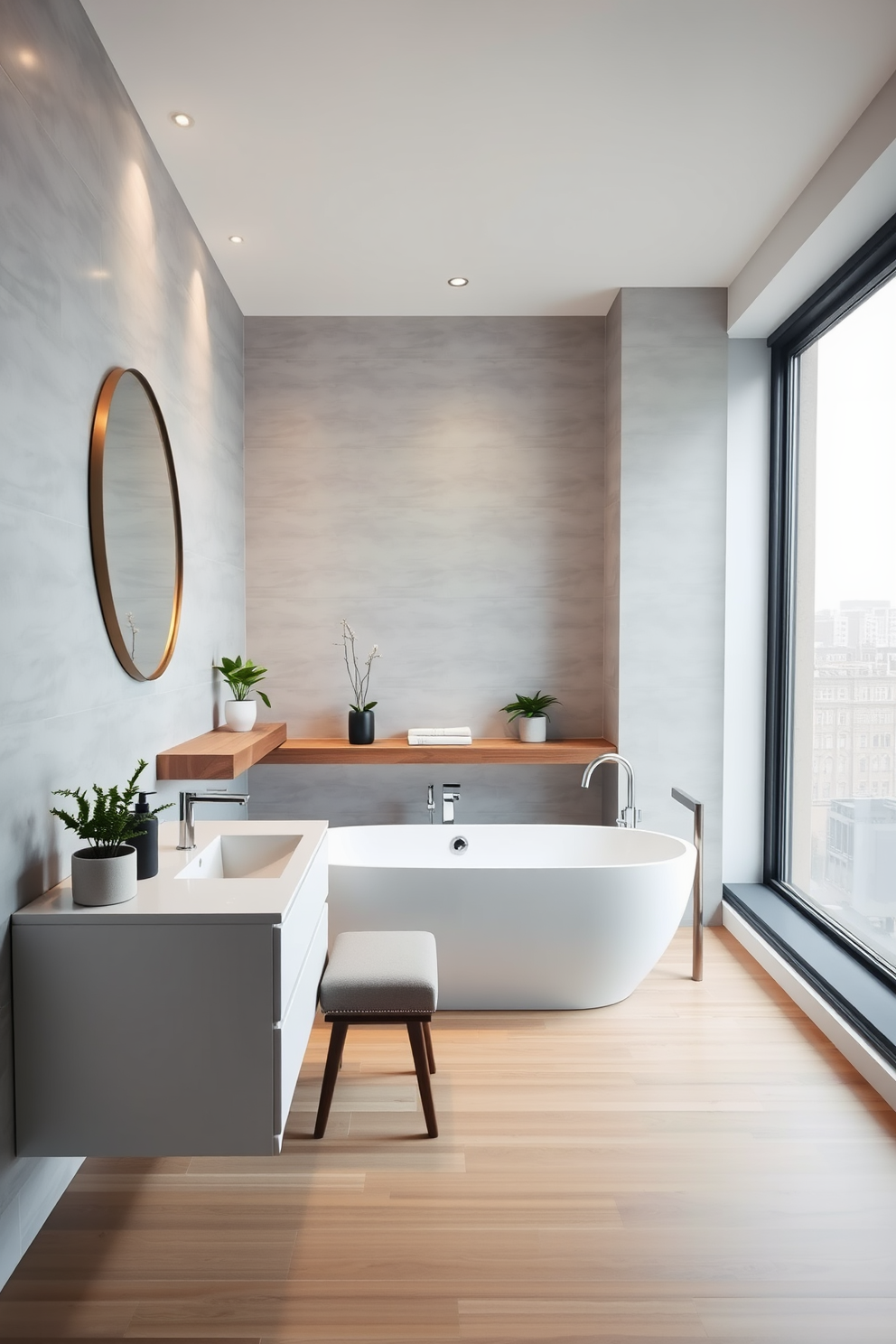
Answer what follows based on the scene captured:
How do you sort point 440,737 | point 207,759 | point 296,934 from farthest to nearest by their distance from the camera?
point 440,737, point 207,759, point 296,934

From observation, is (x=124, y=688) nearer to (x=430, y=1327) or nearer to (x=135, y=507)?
(x=135, y=507)

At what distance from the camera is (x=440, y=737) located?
152 inches

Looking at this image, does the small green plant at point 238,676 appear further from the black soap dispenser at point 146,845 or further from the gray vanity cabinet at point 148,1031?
the gray vanity cabinet at point 148,1031

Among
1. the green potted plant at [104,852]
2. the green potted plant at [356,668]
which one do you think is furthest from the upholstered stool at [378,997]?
the green potted plant at [356,668]

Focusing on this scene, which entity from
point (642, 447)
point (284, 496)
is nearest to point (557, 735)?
point (642, 447)

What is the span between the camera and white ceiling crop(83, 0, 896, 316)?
6.99ft

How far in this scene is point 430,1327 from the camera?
1.66 m

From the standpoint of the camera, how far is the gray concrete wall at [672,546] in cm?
374

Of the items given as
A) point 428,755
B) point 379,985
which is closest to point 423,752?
point 428,755

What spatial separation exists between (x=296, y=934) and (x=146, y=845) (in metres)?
0.41

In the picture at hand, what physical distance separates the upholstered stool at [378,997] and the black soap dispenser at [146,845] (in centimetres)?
52

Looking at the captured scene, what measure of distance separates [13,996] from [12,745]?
50 cm

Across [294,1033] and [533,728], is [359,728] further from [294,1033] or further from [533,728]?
[294,1033]

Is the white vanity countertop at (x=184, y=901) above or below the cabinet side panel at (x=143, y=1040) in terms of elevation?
above
